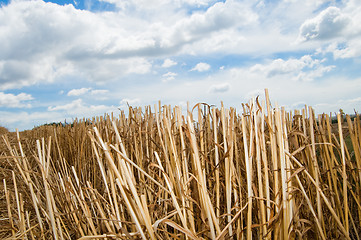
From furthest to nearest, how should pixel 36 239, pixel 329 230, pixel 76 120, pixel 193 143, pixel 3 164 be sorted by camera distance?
pixel 3 164 < pixel 76 120 < pixel 36 239 < pixel 329 230 < pixel 193 143

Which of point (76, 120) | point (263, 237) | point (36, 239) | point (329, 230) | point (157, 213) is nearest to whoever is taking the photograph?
point (263, 237)

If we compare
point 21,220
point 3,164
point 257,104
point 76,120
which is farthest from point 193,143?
point 3,164

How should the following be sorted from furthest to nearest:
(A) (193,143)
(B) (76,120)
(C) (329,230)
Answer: (B) (76,120) < (C) (329,230) < (A) (193,143)

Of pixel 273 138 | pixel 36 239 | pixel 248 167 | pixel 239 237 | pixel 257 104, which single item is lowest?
pixel 36 239

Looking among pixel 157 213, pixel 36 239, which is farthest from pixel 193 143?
pixel 36 239

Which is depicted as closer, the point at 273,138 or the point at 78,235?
the point at 273,138

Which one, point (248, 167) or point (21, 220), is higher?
point (248, 167)

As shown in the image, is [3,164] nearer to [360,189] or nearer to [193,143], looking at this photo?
[193,143]

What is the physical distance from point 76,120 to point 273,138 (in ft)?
7.89

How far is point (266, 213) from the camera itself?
1.14 metres

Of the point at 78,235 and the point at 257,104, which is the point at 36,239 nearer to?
the point at 78,235

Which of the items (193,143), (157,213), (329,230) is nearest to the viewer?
(193,143)

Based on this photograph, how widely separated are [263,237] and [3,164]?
3.74 m

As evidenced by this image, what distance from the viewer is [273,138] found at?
1.05 metres
